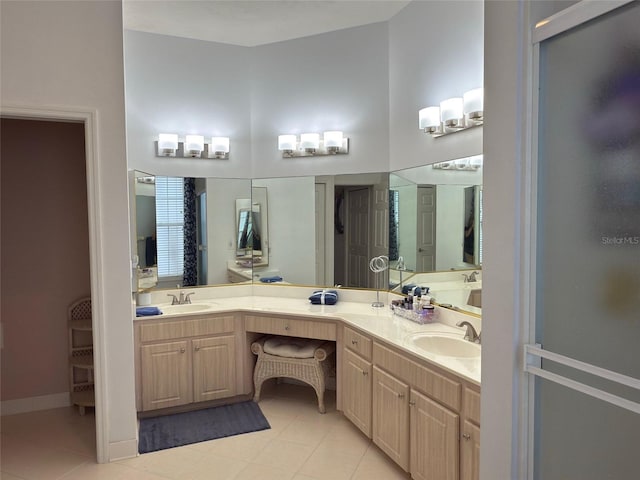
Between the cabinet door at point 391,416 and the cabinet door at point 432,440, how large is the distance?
0.23 feet

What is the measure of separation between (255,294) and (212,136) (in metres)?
1.48

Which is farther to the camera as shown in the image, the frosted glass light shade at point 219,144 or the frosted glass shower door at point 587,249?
the frosted glass light shade at point 219,144

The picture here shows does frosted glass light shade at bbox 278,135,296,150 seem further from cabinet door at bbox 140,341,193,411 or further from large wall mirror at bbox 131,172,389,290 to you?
cabinet door at bbox 140,341,193,411

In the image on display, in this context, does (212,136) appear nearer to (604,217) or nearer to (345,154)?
(345,154)

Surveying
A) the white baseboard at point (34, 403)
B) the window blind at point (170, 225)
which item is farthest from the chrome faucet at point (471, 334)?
the white baseboard at point (34, 403)

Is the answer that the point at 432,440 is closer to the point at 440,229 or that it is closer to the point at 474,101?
the point at 440,229

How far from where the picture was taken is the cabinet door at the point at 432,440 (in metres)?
2.13

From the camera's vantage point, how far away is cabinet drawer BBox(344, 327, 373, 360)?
113 inches

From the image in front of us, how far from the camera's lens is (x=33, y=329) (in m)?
3.58

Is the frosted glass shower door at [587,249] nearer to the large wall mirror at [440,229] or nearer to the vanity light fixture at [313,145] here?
the large wall mirror at [440,229]

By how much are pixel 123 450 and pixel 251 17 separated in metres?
3.20

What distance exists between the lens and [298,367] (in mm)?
3479

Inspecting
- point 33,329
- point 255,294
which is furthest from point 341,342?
point 33,329

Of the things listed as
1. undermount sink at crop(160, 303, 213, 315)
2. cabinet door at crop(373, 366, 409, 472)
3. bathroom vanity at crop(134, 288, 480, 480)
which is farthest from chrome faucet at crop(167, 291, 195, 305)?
cabinet door at crop(373, 366, 409, 472)
